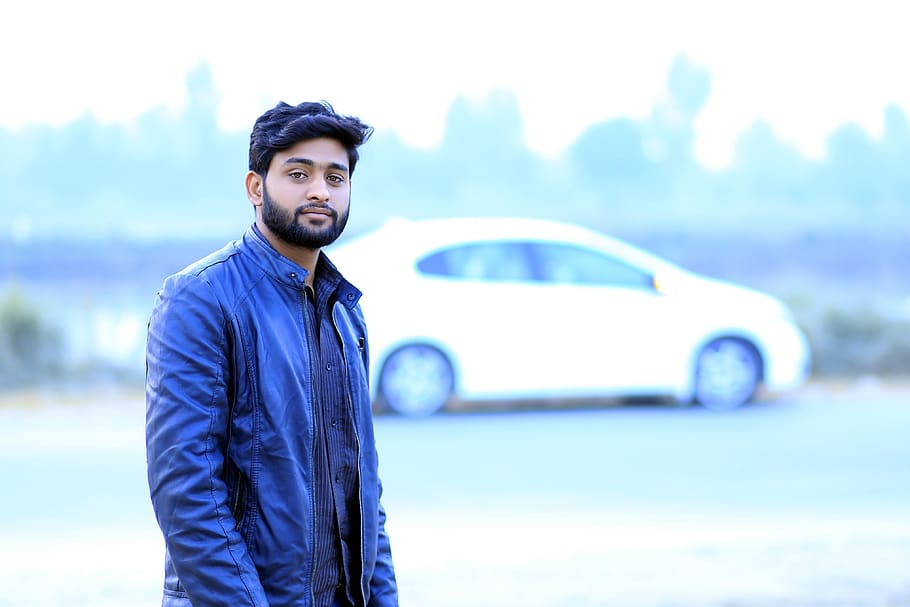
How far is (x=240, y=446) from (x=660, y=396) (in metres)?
10.2

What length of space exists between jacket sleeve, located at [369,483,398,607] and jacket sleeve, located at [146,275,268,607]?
44 cm

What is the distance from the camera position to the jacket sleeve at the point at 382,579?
2598 mm

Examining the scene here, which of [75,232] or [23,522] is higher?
[75,232]

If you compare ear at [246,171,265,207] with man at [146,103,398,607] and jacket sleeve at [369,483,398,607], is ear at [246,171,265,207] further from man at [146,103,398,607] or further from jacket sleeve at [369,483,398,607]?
jacket sleeve at [369,483,398,607]

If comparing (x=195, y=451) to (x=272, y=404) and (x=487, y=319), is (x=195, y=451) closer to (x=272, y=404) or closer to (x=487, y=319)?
(x=272, y=404)

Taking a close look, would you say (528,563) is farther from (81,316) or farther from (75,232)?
(75,232)

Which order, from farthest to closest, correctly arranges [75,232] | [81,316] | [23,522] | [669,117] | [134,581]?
[669,117]
[75,232]
[81,316]
[23,522]
[134,581]

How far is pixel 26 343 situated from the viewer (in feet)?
44.1

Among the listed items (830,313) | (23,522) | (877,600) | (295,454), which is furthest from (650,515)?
(830,313)

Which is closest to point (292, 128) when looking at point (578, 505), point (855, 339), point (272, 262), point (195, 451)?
point (272, 262)

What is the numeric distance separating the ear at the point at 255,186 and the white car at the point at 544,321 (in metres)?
8.01

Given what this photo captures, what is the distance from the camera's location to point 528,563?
5.44m

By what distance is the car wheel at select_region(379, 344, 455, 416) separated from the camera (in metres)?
10.6

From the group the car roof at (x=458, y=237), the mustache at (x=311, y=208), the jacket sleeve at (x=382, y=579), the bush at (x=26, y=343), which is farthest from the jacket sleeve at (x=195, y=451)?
the bush at (x=26, y=343)
